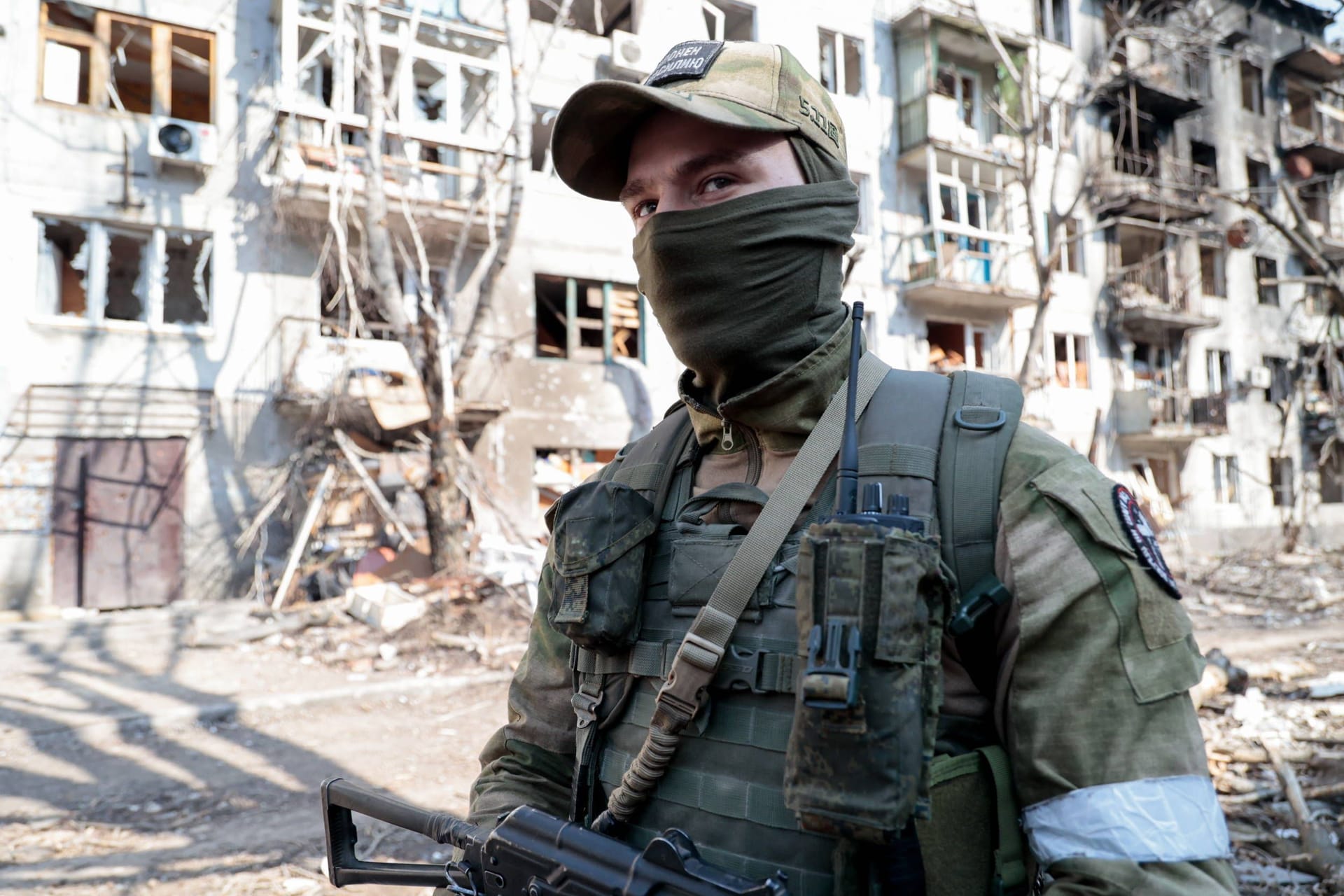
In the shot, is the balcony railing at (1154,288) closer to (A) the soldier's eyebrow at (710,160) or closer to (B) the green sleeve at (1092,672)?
(A) the soldier's eyebrow at (710,160)

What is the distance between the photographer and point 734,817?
1.27m

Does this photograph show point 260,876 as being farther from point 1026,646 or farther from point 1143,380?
point 1143,380

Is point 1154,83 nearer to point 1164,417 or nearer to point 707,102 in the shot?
point 1164,417

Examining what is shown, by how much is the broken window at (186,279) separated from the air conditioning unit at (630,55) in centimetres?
703

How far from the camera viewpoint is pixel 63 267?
11414mm

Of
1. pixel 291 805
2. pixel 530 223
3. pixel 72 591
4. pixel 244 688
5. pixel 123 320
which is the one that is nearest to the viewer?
pixel 291 805

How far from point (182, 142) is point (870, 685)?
1290 cm

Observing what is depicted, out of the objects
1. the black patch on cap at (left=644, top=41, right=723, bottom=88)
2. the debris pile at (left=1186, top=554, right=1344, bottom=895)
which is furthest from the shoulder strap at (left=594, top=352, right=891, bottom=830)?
the debris pile at (left=1186, top=554, right=1344, bottom=895)

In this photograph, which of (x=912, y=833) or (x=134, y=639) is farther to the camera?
(x=134, y=639)

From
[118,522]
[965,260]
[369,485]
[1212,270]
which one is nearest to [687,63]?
[369,485]

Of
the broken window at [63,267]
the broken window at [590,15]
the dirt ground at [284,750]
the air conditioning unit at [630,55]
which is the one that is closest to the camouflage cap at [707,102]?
the dirt ground at [284,750]

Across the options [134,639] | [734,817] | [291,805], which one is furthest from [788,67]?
[134,639]

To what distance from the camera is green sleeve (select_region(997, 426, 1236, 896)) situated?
3.47 feet

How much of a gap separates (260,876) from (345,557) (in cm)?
726
